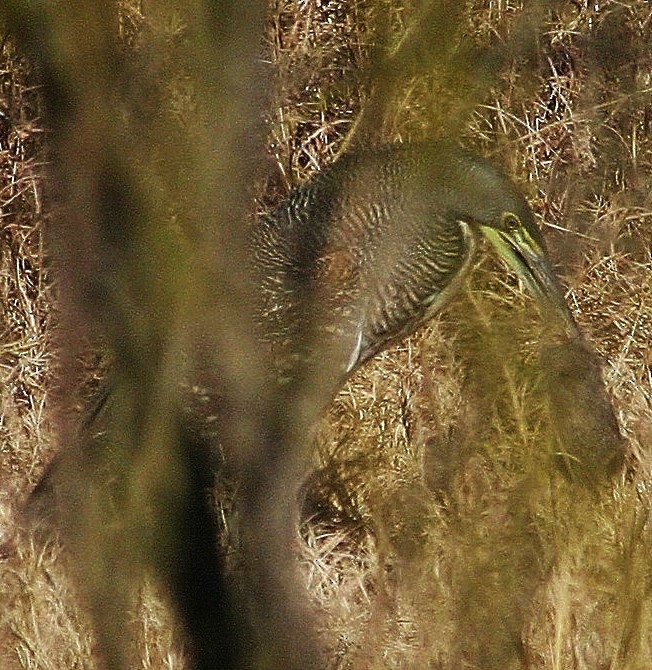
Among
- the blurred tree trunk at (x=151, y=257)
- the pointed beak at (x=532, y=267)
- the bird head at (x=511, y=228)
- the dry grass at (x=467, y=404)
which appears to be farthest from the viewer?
the pointed beak at (x=532, y=267)

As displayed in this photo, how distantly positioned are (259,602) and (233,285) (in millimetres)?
568

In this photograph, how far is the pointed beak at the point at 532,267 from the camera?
338 cm

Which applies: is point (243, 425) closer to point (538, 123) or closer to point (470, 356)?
point (470, 356)

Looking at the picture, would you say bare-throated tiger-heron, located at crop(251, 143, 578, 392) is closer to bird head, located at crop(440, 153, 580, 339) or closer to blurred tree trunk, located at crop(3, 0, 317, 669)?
bird head, located at crop(440, 153, 580, 339)

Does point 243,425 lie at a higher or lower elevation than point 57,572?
higher

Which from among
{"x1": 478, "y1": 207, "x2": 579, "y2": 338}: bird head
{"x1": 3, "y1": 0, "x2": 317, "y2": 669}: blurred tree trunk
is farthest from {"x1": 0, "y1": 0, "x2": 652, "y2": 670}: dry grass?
{"x1": 3, "y1": 0, "x2": 317, "y2": 669}: blurred tree trunk

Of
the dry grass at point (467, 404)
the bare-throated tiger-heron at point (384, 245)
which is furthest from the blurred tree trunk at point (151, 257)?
the bare-throated tiger-heron at point (384, 245)

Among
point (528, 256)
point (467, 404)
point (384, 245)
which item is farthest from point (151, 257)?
point (528, 256)

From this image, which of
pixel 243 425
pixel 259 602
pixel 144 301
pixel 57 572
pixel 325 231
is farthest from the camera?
pixel 325 231

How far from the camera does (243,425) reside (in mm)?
1716

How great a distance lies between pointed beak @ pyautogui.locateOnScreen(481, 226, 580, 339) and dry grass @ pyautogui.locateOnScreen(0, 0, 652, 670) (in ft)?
0.27

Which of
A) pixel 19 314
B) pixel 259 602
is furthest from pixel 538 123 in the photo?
pixel 259 602

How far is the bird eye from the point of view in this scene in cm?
330

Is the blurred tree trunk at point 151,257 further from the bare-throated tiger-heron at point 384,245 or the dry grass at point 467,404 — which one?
Answer: the bare-throated tiger-heron at point 384,245
